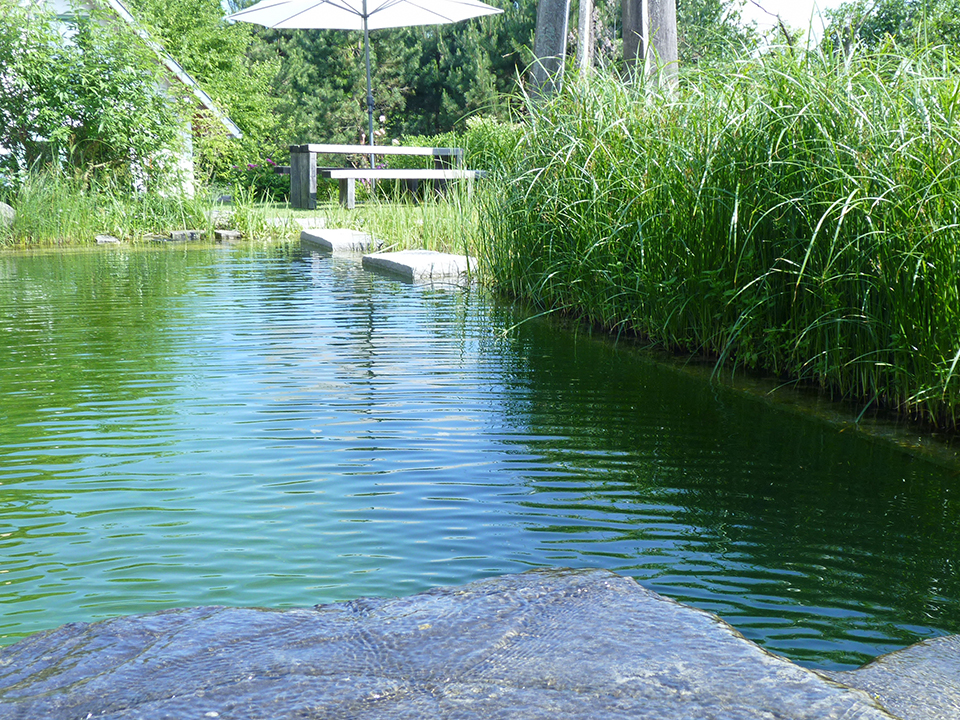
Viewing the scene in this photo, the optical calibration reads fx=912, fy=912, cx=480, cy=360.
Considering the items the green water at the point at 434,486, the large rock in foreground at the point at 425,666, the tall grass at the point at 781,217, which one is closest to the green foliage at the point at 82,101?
the green water at the point at 434,486

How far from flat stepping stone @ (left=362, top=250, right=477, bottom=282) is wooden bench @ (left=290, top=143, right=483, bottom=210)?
123 inches

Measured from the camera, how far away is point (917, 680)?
61.7 inches

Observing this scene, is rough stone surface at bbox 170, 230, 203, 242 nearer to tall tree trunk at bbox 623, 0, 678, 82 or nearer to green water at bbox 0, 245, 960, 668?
tall tree trunk at bbox 623, 0, 678, 82

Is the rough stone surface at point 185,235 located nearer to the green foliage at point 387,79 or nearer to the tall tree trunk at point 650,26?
Result: the tall tree trunk at point 650,26

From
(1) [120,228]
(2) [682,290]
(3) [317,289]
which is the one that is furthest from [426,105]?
(2) [682,290]

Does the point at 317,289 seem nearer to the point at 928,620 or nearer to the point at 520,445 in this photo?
the point at 520,445

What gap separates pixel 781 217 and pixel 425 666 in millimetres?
2813

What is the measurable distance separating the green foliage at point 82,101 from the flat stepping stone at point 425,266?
235 inches

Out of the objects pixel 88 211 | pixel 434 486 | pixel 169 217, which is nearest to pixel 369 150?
pixel 169 217

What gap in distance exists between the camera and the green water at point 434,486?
2076 millimetres

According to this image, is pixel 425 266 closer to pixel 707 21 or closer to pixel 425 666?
pixel 425 666

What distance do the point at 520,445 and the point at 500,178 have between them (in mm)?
3601

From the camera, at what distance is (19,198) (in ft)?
35.3

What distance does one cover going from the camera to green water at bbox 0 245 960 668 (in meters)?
2.08
